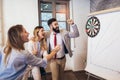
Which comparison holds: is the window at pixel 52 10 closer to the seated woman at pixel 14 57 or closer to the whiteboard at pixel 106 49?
→ the whiteboard at pixel 106 49

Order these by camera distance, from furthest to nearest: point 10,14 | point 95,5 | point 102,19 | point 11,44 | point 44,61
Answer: point 95,5 → point 10,14 → point 102,19 → point 44,61 → point 11,44

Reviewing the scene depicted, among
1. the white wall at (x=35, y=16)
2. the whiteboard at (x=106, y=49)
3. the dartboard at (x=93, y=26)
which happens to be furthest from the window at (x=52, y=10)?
the whiteboard at (x=106, y=49)

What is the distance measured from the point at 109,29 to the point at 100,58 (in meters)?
0.71

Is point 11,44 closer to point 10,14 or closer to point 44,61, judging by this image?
point 44,61

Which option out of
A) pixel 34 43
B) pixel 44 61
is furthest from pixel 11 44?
pixel 34 43

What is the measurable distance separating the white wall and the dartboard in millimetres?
1118

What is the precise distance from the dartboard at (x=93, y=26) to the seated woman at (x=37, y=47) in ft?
4.29

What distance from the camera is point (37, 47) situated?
10.5 feet

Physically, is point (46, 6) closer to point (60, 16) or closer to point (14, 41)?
point (60, 16)

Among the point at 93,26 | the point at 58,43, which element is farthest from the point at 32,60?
the point at 93,26

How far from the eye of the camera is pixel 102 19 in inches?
147

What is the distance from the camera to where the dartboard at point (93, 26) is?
3880 mm

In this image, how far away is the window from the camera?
194 inches

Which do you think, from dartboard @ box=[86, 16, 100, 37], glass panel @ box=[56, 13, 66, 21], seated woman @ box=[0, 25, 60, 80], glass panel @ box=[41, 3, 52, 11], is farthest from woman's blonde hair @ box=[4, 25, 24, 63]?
glass panel @ box=[56, 13, 66, 21]
